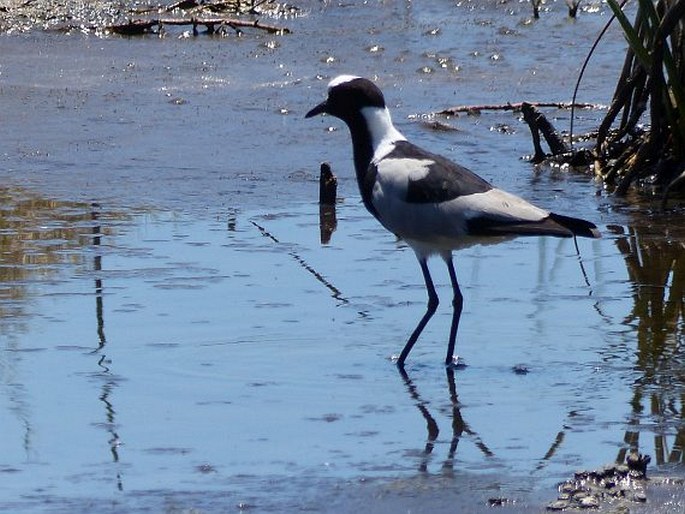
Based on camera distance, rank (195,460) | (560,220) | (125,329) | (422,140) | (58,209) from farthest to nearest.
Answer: (422,140), (58,209), (125,329), (560,220), (195,460)

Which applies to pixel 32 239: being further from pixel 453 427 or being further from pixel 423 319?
pixel 453 427

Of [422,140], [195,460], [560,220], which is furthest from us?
[422,140]

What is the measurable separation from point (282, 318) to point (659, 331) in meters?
1.48

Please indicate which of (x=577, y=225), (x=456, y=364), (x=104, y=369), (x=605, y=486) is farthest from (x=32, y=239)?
(x=605, y=486)

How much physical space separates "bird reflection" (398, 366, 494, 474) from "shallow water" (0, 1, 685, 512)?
1cm

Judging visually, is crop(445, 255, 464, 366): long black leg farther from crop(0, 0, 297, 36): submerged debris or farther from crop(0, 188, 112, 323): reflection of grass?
crop(0, 0, 297, 36): submerged debris

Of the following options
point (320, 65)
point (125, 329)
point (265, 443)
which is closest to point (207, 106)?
point (320, 65)

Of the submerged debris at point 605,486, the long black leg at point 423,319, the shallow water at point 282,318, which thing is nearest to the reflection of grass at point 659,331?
the shallow water at point 282,318

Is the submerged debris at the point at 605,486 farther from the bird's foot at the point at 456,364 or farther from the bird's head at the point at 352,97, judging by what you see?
the bird's head at the point at 352,97

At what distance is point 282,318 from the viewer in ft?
21.3

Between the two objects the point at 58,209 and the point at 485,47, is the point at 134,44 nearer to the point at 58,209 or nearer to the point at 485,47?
the point at 485,47

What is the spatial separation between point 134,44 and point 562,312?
7.18 meters

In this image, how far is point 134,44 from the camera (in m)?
13.0

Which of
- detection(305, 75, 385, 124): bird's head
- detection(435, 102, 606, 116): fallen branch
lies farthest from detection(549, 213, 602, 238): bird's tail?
detection(435, 102, 606, 116): fallen branch
